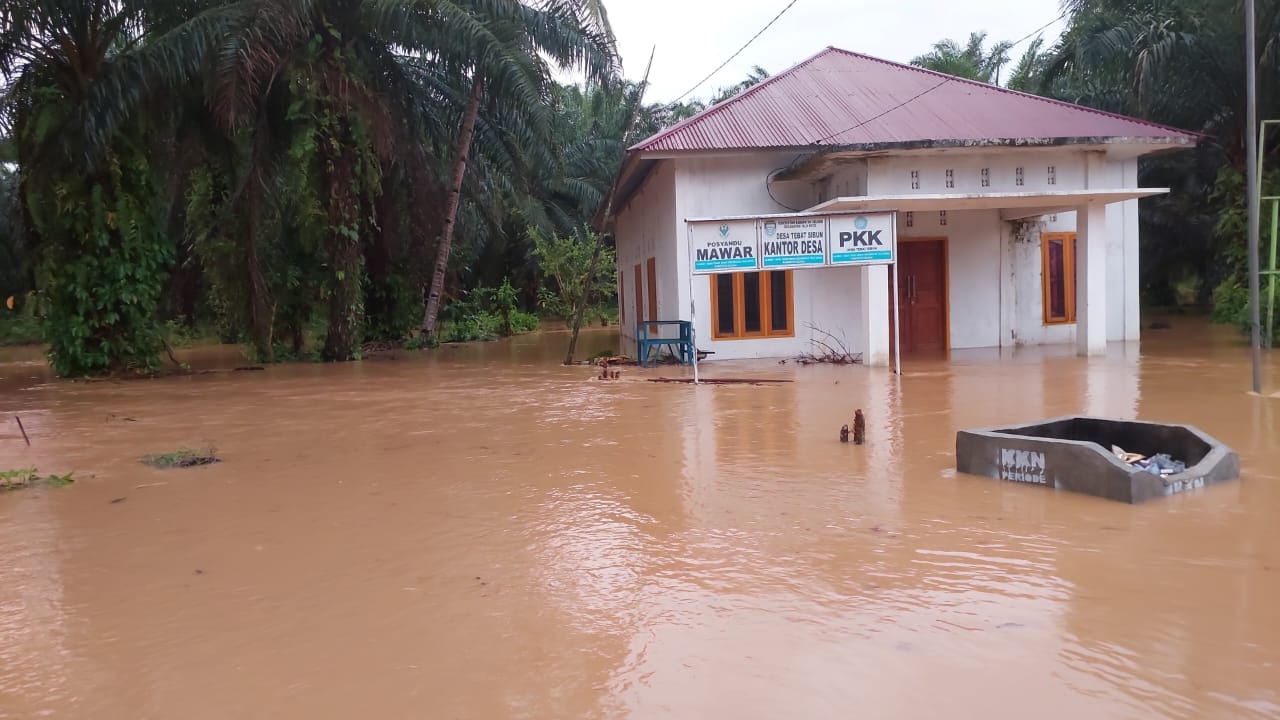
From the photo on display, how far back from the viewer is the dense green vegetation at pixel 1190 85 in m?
18.9

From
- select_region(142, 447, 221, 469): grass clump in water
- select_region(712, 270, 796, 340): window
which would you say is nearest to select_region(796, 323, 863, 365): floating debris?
select_region(712, 270, 796, 340): window

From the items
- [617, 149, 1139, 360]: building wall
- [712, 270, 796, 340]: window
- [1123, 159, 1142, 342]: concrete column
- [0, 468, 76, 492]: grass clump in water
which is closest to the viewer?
[0, 468, 76, 492]: grass clump in water

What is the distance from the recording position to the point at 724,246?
47.5 feet

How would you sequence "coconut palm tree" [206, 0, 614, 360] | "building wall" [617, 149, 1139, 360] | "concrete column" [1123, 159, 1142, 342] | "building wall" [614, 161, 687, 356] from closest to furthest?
"building wall" [617, 149, 1139, 360] < "coconut palm tree" [206, 0, 614, 360] < "building wall" [614, 161, 687, 356] < "concrete column" [1123, 159, 1142, 342]

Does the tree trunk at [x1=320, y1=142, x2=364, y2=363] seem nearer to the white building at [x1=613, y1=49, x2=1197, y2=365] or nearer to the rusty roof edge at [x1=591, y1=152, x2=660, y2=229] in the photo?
the rusty roof edge at [x1=591, y1=152, x2=660, y2=229]

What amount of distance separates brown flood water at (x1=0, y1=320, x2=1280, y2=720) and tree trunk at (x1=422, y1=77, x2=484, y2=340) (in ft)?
45.3

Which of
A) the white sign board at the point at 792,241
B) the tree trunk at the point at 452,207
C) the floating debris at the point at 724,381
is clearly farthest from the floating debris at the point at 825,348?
the tree trunk at the point at 452,207

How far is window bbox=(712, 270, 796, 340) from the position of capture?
18422mm

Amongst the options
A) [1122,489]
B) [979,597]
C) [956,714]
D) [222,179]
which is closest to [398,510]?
[979,597]

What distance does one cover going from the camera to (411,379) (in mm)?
17000

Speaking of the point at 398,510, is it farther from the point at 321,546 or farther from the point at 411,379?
the point at 411,379

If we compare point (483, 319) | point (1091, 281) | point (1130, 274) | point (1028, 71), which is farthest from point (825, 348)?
point (1028, 71)

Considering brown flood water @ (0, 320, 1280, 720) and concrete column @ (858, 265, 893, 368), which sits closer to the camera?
brown flood water @ (0, 320, 1280, 720)

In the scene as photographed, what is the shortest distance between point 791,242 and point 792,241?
0.02 meters
